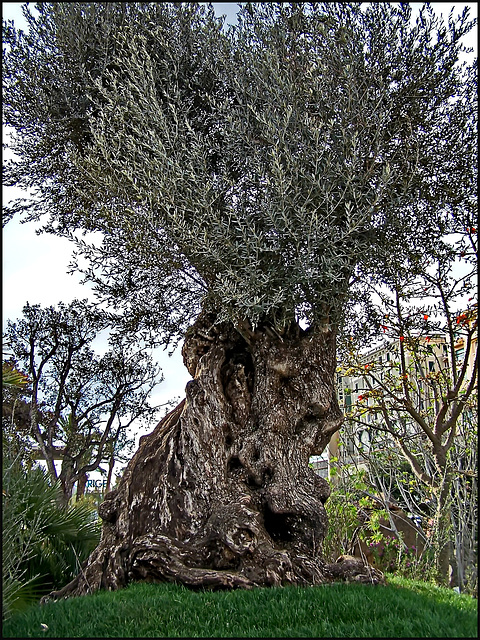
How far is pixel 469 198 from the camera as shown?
705 centimetres

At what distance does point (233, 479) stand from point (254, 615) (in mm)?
1906

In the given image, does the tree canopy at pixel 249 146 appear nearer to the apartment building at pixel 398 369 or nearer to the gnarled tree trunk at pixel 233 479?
the gnarled tree trunk at pixel 233 479

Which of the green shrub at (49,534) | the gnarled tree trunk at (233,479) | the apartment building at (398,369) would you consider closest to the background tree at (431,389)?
the apartment building at (398,369)

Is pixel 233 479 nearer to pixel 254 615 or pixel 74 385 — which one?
A: pixel 254 615

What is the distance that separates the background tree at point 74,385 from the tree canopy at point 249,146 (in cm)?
610

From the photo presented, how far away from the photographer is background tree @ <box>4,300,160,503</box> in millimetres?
13258

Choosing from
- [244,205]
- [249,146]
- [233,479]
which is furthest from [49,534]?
[249,146]

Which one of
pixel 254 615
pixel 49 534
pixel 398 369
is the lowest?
pixel 254 615

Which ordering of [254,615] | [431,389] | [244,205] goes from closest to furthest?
1. [254,615]
2. [244,205]
3. [431,389]

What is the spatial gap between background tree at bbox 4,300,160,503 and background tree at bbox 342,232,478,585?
21.8 ft

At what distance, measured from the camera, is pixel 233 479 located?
5742 mm

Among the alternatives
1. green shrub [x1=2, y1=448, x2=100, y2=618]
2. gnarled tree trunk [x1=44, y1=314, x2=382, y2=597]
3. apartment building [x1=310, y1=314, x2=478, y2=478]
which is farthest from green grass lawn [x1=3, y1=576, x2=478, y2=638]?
apartment building [x1=310, y1=314, x2=478, y2=478]

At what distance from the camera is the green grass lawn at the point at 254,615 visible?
11.9ft

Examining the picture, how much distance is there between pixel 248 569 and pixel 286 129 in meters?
4.46
